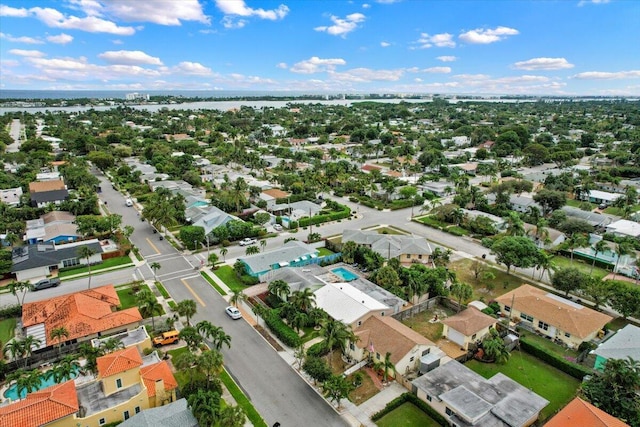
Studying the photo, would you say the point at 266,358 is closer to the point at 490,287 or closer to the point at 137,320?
the point at 137,320

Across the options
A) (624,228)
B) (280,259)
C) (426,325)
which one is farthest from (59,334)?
(624,228)

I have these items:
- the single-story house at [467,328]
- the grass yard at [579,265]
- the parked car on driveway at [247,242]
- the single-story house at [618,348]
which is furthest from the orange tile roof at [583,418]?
the parked car on driveway at [247,242]

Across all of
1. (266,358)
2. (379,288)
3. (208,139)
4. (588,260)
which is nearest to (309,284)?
(379,288)

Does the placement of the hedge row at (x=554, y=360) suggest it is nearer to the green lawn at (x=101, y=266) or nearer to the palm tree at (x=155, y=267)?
the palm tree at (x=155, y=267)

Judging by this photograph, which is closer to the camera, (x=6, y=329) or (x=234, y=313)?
(x=6, y=329)

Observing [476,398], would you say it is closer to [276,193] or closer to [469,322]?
[469,322]
